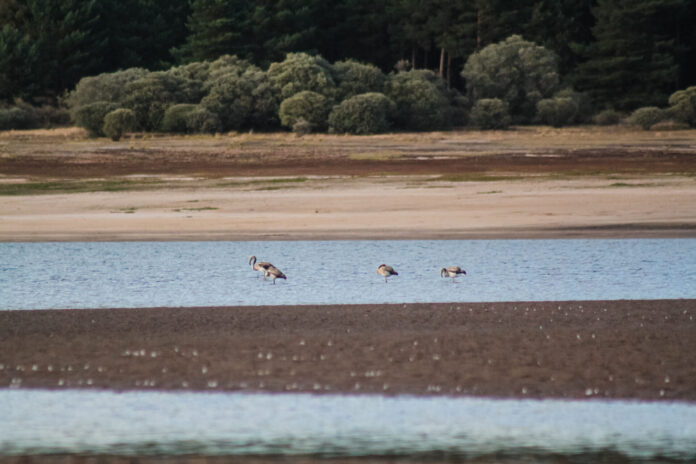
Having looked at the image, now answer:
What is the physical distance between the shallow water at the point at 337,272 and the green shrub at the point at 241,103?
18445 millimetres

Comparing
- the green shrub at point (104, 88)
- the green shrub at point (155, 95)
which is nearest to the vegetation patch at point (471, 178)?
the green shrub at point (155, 95)

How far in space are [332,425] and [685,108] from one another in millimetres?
32336

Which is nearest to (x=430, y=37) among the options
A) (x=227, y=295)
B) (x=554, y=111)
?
(x=554, y=111)

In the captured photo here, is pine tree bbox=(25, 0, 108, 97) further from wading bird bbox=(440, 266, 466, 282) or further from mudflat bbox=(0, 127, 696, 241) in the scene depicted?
wading bird bbox=(440, 266, 466, 282)

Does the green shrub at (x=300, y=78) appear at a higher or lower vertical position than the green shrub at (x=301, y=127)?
higher

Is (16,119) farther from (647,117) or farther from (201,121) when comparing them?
(647,117)

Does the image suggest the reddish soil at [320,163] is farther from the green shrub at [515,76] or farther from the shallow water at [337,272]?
the green shrub at [515,76]

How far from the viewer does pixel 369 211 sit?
63.7 ft

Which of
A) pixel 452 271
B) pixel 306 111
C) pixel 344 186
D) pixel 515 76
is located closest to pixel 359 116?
pixel 306 111

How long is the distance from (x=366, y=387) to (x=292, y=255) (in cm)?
798

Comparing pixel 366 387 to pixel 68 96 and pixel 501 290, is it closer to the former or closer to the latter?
pixel 501 290

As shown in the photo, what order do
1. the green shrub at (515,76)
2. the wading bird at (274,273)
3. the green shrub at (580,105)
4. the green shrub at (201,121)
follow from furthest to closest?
the green shrub at (515,76) < the green shrub at (580,105) < the green shrub at (201,121) < the wading bird at (274,273)

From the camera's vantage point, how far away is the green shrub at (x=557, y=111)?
38.7 metres

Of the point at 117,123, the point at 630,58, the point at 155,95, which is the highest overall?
the point at 630,58
